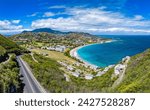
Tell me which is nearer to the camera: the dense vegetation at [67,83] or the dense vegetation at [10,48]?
the dense vegetation at [67,83]

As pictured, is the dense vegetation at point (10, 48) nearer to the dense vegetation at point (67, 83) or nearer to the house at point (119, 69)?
the dense vegetation at point (67, 83)

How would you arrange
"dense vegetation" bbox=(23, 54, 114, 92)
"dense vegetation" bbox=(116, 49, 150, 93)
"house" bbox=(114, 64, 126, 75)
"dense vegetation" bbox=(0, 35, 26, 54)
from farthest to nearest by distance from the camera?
1. "dense vegetation" bbox=(0, 35, 26, 54)
2. "house" bbox=(114, 64, 126, 75)
3. "dense vegetation" bbox=(23, 54, 114, 92)
4. "dense vegetation" bbox=(116, 49, 150, 93)

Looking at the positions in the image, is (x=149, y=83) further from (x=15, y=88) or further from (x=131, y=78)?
(x=15, y=88)

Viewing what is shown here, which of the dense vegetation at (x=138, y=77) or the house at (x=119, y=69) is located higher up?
the dense vegetation at (x=138, y=77)

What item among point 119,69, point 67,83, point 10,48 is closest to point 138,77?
point 119,69

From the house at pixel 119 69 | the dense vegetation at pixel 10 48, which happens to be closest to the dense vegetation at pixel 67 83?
the house at pixel 119 69

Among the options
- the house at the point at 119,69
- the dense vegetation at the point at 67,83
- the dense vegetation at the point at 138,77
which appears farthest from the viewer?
the house at the point at 119,69

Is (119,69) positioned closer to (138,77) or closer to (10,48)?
(138,77)

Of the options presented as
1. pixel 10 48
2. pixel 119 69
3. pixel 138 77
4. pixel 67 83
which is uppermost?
pixel 10 48

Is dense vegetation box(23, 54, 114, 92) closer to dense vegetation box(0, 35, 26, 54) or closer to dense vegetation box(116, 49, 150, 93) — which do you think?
dense vegetation box(116, 49, 150, 93)

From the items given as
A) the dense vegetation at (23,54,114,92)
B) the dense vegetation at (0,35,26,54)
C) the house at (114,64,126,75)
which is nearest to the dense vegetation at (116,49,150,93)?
the house at (114,64,126,75)

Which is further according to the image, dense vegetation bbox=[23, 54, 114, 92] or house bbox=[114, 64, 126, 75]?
house bbox=[114, 64, 126, 75]

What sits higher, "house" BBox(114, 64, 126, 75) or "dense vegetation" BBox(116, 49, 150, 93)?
"dense vegetation" BBox(116, 49, 150, 93)
